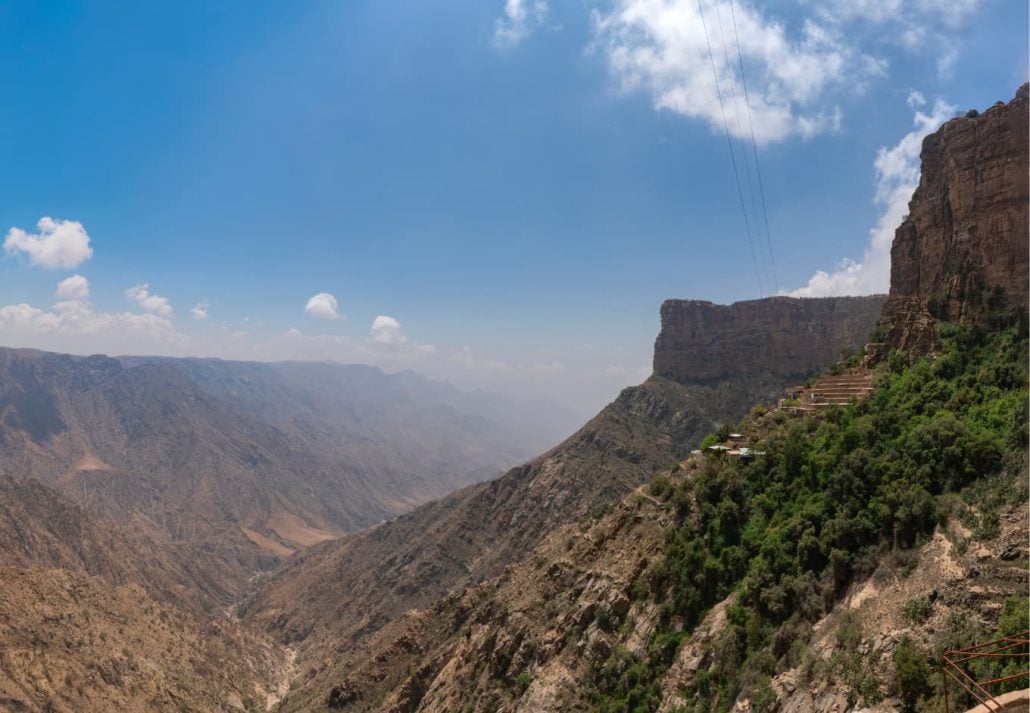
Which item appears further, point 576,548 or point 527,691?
point 576,548

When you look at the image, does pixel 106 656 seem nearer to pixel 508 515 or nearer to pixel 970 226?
pixel 508 515

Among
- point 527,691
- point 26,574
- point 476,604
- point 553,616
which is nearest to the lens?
point 527,691

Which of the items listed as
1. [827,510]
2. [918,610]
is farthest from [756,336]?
[918,610]

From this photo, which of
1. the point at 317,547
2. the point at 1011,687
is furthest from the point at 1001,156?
the point at 317,547

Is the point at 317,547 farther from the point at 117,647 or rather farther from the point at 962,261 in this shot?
the point at 962,261

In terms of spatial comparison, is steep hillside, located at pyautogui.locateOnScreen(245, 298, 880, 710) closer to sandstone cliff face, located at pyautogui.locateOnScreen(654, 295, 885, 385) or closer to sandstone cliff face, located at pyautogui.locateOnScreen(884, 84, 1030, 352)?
sandstone cliff face, located at pyautogui.locateOnScreen(654, 295, 885, 385)

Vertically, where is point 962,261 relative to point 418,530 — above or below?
above

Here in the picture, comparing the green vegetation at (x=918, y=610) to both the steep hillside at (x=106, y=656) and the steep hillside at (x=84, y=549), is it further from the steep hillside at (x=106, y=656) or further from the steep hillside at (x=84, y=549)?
the steep hillside at (x=84, y=549)
